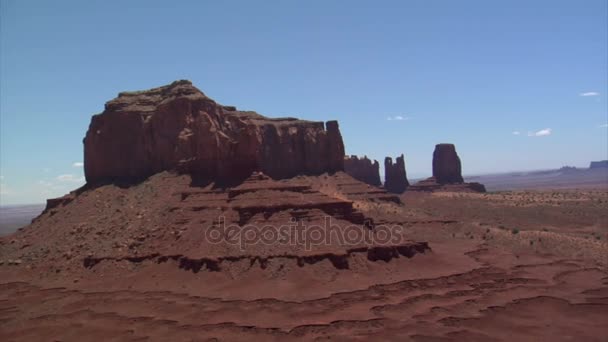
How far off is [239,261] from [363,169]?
274 feet

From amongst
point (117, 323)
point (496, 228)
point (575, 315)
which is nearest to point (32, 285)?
point (117, 323)

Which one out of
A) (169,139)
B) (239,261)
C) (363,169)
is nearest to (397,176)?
(363,169)

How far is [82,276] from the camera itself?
4422 centimetres

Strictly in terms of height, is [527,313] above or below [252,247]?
below

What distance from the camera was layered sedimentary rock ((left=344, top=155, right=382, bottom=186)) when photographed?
119 meters

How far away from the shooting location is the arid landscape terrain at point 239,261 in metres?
32.9

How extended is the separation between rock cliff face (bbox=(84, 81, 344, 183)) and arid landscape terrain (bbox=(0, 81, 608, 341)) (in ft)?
0.62

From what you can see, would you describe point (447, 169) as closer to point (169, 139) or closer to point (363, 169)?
point (363, 169)

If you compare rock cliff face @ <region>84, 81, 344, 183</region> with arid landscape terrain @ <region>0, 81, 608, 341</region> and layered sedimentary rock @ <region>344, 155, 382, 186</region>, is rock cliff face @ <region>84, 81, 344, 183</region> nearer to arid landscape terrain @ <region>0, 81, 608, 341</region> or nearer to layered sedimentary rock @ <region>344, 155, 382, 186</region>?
arid landscape terrain @ <region>0, 81, 608, 341</region>

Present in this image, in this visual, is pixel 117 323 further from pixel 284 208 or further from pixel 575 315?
pixel 575 315

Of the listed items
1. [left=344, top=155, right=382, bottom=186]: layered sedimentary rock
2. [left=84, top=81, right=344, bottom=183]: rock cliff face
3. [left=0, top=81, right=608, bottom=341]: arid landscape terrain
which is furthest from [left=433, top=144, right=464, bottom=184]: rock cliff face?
[left=84, top=81, right=344, bottom=183]: rock cliff face

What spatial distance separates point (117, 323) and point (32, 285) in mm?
14661

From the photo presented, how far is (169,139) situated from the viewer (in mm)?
60812

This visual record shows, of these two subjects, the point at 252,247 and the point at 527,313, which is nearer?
the point at 527,313
